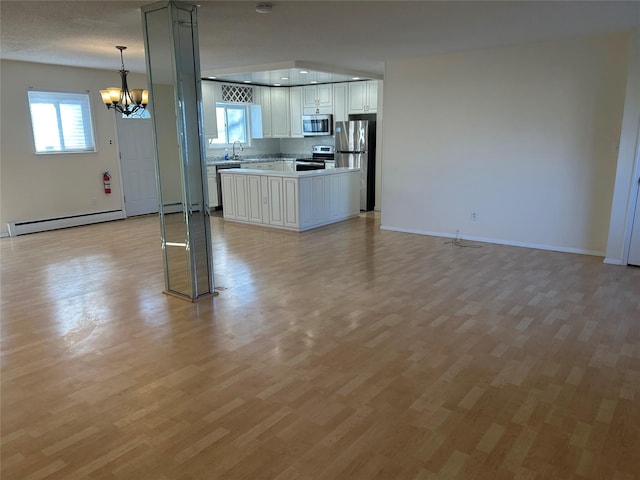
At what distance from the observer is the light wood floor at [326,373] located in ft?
6.87

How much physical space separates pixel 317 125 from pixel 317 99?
55 cm

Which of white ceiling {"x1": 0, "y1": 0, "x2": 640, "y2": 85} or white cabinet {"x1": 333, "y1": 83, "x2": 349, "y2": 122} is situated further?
white cabinet {"x1": 333, "y1": 83, "x2": 349, "y2": 122}

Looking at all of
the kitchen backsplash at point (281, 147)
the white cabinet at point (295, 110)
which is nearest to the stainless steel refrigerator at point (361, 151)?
the kitchen backsplash at point (281, 147)

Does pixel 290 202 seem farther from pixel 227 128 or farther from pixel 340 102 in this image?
pixel 227 128

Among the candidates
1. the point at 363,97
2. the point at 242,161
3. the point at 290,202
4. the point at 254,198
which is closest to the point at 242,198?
the point at 254,198

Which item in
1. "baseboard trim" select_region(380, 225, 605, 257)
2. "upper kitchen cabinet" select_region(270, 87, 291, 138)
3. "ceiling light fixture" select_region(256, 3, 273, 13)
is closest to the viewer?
"ceiling light fixture" select_region(256, 3, 273, 13)

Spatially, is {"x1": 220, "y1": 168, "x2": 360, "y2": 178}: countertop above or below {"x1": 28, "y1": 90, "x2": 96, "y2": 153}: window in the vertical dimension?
below

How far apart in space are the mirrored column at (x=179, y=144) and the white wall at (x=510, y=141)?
139 inches

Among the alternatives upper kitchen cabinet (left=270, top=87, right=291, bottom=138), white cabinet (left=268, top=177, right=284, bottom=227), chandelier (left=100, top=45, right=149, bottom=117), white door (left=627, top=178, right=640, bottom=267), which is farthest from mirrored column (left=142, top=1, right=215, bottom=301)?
upper kitchen cabinet (left=270, top=87, right=291, bottom=138)

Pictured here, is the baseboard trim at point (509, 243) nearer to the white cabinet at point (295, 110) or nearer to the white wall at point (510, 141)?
the white wall at point (510, 141)

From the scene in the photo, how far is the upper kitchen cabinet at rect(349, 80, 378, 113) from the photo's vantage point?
28.3ft

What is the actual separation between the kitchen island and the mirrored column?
9.13ft

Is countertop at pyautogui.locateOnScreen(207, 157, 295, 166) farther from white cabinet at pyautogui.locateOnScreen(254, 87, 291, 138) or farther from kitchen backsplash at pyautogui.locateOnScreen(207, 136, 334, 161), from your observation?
white cabinet at pyautogui.locateOnScreen(254, 87, 291, 138)

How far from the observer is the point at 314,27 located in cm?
433
